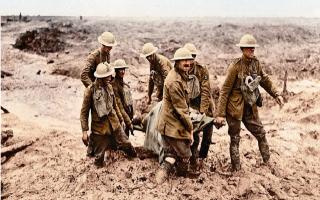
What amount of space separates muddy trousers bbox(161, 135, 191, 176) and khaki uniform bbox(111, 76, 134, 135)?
1018 mm

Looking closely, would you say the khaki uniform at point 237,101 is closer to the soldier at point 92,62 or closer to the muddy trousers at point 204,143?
the muddy trousers at point 204,143

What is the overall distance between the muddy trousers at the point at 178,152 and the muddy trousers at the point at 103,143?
763 mm

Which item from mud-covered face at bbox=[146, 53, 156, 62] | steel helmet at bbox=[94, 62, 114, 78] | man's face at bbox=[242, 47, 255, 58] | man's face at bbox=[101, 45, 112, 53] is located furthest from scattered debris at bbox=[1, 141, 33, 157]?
man's face at bbox=[242, 47, 255, 58]

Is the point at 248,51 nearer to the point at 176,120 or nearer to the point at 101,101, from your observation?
the point at 176,120

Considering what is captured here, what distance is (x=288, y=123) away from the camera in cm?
948

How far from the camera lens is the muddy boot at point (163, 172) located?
5551mm

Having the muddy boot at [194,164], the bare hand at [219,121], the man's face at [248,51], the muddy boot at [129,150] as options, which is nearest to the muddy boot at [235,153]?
the bare hand at [219,121]

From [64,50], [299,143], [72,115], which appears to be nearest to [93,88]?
[299,143]

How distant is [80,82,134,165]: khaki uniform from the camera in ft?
18.7

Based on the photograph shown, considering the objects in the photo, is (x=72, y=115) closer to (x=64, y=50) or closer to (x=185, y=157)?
(x=185, y=157)

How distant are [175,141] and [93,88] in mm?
1310

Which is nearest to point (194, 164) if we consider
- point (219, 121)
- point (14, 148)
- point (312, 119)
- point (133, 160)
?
point (219, 121)

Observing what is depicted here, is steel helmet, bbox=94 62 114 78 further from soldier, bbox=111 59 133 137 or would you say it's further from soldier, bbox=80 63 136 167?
soldier, bbox=111 59 133 137

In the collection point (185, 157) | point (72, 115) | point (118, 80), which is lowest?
point (72, 115)
